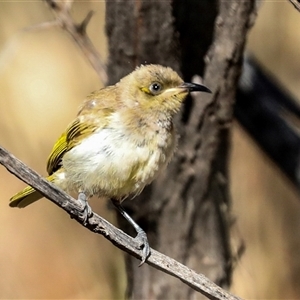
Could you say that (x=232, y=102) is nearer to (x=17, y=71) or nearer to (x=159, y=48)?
(x=159, y=48)

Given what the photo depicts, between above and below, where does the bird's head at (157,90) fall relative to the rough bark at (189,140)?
above

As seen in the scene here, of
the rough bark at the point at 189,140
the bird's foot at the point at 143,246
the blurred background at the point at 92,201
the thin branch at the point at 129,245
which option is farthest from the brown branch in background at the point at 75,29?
the thin branch at the point at 129,245

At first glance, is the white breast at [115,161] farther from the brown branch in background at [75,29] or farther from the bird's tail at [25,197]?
the brown branch in background at [75,29]

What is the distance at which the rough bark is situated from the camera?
139 inches

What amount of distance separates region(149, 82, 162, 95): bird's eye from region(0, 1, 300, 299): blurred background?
4.65ft

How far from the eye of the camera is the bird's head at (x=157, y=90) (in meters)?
3.06

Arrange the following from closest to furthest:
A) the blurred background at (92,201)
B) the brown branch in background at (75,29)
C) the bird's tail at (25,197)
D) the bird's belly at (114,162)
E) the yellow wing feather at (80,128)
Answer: the bird's belly at (114,162) < the yellow wing feather at (80,128) < the bird's tail at (25,197) < the brown branch in background at (75,29) < the blurred background at (92,201)

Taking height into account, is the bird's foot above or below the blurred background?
above

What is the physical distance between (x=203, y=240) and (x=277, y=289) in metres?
1.49

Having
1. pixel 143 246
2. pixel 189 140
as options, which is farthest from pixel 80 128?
pixel 189 140

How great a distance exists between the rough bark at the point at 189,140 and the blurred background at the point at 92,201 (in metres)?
0.44

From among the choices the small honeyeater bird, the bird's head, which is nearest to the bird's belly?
the small honeyeater bird

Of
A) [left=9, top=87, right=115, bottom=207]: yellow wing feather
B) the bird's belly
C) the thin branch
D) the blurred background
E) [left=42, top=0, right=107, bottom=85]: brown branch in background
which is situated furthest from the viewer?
the blurred background

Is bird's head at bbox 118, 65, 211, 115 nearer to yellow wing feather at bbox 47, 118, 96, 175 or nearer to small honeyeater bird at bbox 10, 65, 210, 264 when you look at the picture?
small honeyeater bird at bbox 10, 65, 210, 264
